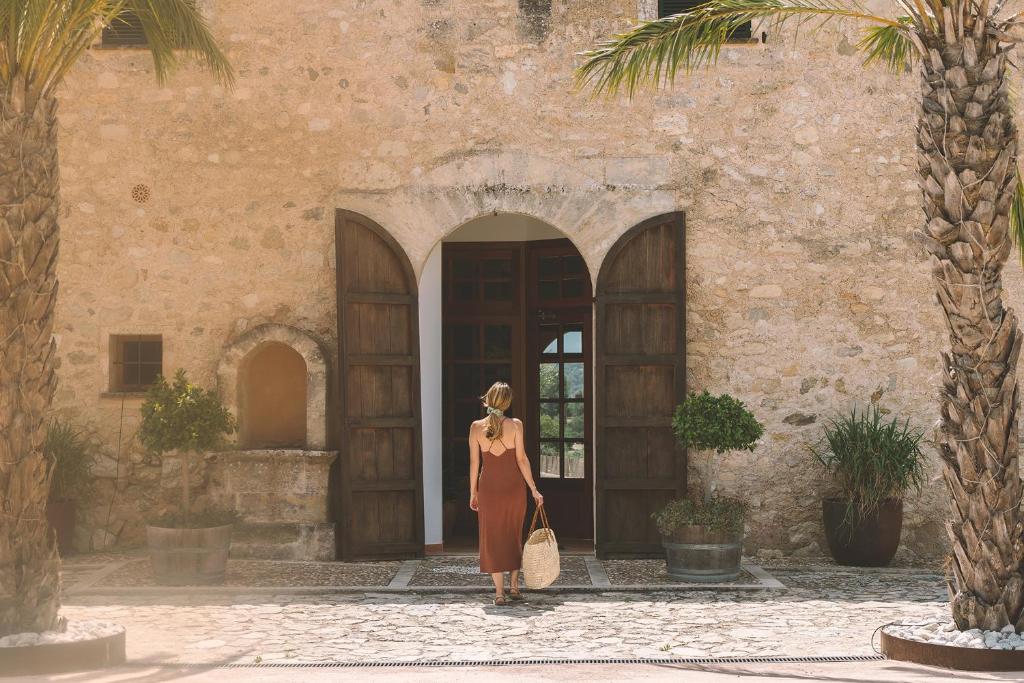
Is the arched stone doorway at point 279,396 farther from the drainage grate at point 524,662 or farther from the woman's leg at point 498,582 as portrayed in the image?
the drainage grate at point 524,662

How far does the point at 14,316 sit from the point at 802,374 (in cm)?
619

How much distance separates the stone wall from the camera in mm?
9484

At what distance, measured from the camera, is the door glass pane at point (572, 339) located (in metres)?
11.2

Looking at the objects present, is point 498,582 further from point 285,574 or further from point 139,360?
point 139,360

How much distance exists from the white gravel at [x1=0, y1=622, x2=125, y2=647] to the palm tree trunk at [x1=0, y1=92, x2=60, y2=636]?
69 mm

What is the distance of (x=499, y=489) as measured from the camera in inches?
296

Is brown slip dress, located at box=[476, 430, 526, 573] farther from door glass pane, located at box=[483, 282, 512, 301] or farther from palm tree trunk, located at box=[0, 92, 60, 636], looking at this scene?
door glass pane, located at box=[483, 282, 512, 301]

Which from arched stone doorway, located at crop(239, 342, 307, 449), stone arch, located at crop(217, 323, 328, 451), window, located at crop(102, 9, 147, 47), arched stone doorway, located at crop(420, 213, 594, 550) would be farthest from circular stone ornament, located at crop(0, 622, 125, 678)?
window, located at crop(102, 9, 147, 47)

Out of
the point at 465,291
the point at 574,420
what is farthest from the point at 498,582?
the point at 465,291

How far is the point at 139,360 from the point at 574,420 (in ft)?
13.5

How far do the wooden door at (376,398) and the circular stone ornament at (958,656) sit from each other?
4.67 meters

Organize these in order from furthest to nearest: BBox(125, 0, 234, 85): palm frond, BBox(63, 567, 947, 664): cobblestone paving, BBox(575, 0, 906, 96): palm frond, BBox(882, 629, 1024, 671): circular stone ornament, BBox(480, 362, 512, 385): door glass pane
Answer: BBox(480, 362, 512, 385): door glass pane < BBox(125, 0, 234, 85): palm frond < BBox(575, 0, 906, 96): palm frond < BBox(63, 567, 947, 664): cobblestone paving < BBox(882, 629, 1024, 671): circular stone ornament

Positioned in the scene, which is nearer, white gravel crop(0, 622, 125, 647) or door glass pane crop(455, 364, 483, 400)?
white gravel crop(0, 622, 125, 647)

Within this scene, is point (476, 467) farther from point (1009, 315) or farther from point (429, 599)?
point (1009, 315)
